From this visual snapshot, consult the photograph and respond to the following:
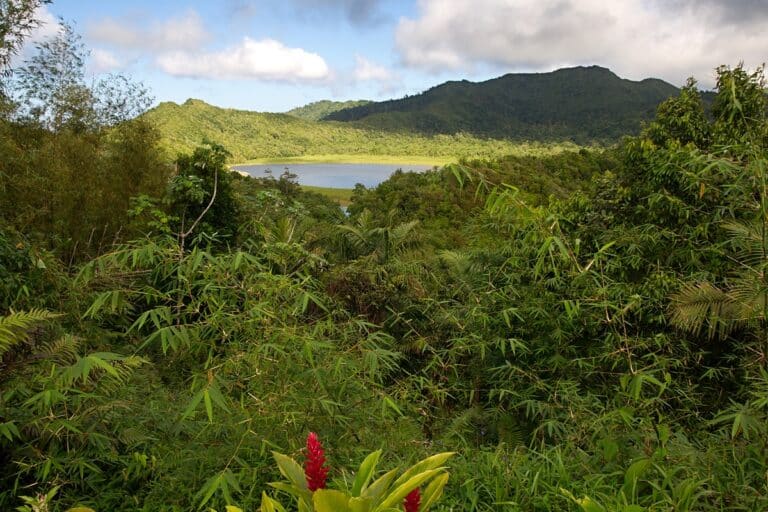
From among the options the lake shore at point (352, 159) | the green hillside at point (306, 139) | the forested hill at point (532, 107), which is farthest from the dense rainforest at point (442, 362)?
the forested hill at point (532, 107)

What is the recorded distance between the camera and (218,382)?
1590mm

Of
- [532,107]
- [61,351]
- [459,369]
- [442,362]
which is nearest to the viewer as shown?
[61,351]

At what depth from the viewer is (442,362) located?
9.78 ft

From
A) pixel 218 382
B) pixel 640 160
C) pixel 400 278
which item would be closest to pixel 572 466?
pixel 218 382

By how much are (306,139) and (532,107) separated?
84.4 meters

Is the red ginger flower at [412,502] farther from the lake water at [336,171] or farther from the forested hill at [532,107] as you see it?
the forested hill at [532,107]

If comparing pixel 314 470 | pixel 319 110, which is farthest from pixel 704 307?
pixel 319 110

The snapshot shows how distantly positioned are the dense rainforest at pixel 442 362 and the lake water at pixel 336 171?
2150 inches

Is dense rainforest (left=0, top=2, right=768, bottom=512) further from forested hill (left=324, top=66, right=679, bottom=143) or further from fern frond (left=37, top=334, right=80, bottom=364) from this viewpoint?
forested hill (left=324, top=66, right=679, bottom=143)

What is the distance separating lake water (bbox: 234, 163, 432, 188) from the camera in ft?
200

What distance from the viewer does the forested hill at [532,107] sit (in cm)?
10662

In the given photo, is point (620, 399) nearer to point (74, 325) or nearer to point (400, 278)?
point (74, 325)

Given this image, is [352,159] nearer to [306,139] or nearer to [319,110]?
[306,139]

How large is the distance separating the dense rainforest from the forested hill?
289ft
